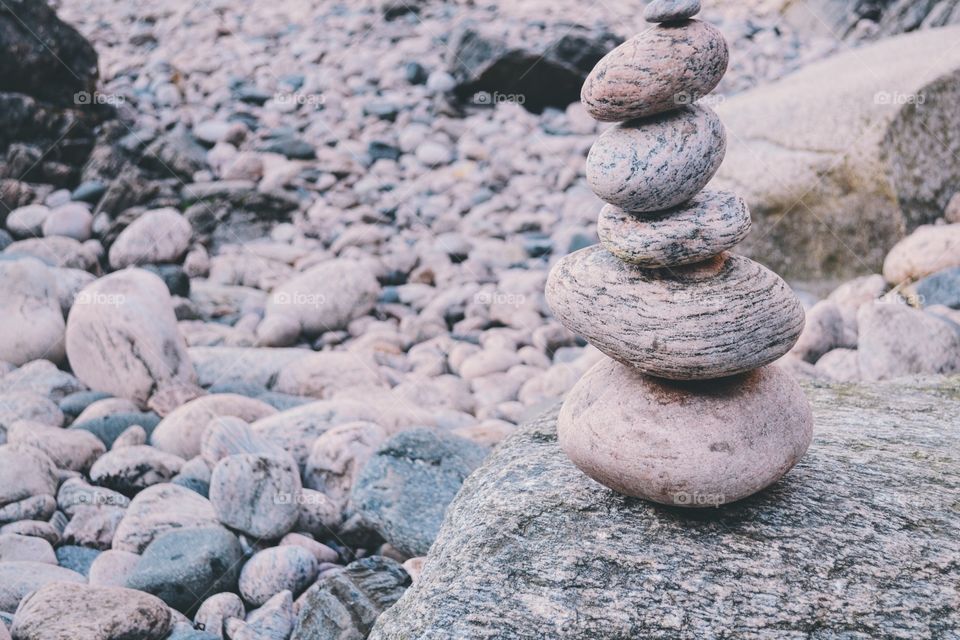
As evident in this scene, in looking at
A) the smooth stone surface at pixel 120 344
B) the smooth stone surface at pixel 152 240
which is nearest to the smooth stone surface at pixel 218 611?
the smooth stone surface at pixel 120 344

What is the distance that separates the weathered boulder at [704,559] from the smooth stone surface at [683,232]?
2.50 feet

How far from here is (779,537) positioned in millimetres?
2387

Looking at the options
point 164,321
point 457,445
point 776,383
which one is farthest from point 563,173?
point 776,383

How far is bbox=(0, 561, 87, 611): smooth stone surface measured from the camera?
3.21 m

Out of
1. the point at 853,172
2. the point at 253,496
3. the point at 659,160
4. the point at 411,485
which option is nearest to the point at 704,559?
the point at 659,160

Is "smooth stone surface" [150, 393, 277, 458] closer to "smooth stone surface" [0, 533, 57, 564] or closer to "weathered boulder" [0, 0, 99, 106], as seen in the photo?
"smooth stone surface" [0, 533, 57, 564]

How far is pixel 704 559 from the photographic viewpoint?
2.32 m

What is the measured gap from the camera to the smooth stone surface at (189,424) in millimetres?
4559

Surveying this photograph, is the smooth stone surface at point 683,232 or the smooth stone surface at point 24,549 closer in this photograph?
the smooth stone surface at point 683,232

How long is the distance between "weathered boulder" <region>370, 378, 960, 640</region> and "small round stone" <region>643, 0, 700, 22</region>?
141cm

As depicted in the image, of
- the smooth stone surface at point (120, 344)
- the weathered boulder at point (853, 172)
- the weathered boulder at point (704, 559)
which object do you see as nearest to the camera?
the weathered boulder at point (704, 559)

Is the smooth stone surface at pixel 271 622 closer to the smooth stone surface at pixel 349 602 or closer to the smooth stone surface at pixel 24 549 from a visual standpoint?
the smooth stone surface at pixel 349 602

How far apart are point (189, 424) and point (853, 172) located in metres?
5.34

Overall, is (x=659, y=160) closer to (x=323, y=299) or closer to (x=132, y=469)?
(x=132, y=469)
